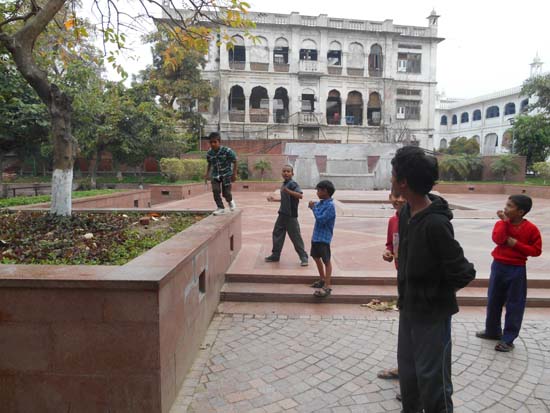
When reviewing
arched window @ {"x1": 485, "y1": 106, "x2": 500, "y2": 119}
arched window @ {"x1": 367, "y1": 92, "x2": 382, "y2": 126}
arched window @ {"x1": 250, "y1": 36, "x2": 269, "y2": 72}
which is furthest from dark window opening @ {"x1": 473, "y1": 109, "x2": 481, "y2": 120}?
arched window @ {"x1": 250, "y1": 36, "x2": 269, "y2": 72}

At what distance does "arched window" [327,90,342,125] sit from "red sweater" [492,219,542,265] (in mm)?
35924

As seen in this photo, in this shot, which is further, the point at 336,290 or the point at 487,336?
the point at 336,290

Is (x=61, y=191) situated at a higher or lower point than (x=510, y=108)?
lower

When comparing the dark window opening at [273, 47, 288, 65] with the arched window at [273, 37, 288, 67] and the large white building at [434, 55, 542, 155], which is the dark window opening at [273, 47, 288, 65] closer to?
the arched window at [273, 37, 288, 67]

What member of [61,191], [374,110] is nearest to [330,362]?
[61,191]

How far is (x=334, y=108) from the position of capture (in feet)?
130

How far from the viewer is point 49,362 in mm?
2467

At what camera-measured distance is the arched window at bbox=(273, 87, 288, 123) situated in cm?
3769

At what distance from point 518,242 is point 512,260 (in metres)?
0.21

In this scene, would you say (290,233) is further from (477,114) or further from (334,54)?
(477,114)

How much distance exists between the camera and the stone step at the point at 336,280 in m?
5.17

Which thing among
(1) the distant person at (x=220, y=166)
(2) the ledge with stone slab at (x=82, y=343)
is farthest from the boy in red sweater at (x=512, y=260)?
(1) the distant person at (x=220, y=166)

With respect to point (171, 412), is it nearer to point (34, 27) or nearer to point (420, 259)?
point (420, 259)

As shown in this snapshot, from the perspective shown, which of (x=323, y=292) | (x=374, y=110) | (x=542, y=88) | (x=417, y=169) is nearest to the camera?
(x=417, y=169)
